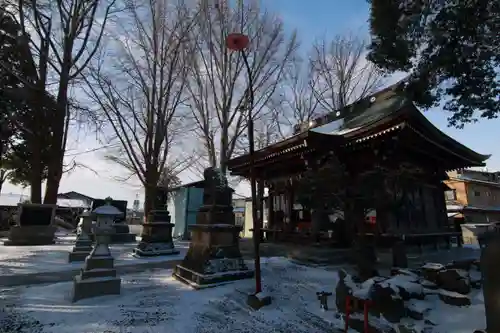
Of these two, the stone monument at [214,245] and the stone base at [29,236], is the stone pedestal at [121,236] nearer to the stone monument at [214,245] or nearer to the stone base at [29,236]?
the stone base at [29,236]

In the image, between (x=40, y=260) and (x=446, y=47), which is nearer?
(x=446, y=47)

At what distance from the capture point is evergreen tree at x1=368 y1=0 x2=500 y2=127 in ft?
18.4

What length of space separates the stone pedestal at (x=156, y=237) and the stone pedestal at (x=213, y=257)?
369 centimetres

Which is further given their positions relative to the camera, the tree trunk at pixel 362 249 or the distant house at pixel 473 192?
the distant house at pixel 473 192

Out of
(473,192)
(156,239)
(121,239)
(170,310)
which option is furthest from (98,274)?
(473,192)

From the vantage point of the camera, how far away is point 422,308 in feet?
14.0

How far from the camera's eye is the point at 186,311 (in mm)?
4750

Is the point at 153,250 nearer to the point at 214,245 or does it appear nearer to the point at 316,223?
the point at 214,245

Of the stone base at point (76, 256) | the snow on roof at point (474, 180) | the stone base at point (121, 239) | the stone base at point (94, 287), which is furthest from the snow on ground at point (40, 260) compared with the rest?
the snow on roof at point (474, 180)

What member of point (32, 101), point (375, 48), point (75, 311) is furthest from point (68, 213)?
point (375, 48)

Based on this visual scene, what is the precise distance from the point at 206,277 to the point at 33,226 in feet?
39.7

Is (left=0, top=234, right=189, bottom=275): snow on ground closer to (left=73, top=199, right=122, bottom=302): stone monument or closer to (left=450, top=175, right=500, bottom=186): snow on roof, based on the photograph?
(left=73, top=199, right=122, bottom=302): stone monument

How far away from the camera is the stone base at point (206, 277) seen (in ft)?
19.5

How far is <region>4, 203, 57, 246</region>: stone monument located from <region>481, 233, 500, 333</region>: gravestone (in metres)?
16.5
